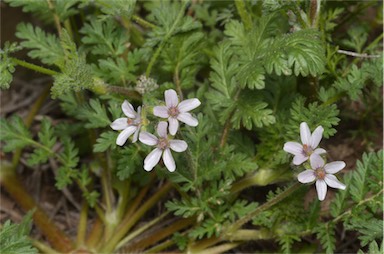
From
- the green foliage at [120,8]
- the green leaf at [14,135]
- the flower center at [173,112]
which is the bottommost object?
the green leaf at [14,135]

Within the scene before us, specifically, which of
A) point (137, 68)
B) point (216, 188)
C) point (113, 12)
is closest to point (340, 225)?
point (216, 188)

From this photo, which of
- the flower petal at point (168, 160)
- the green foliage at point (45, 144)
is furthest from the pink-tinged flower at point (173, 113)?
the green foliage at point (45, 144)

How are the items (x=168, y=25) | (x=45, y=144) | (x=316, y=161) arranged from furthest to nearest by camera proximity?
(x=45, y=144)
(x=168, y=25)
(x=316, y=161)

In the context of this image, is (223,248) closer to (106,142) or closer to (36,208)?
(106,142)

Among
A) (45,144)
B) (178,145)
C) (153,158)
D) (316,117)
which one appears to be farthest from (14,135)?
(316,117)

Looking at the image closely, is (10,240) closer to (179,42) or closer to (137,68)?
(137,68)

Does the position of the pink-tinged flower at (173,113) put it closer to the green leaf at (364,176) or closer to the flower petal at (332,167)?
the flower petal at (332,167)

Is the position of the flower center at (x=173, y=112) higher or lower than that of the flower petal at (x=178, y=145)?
higher
